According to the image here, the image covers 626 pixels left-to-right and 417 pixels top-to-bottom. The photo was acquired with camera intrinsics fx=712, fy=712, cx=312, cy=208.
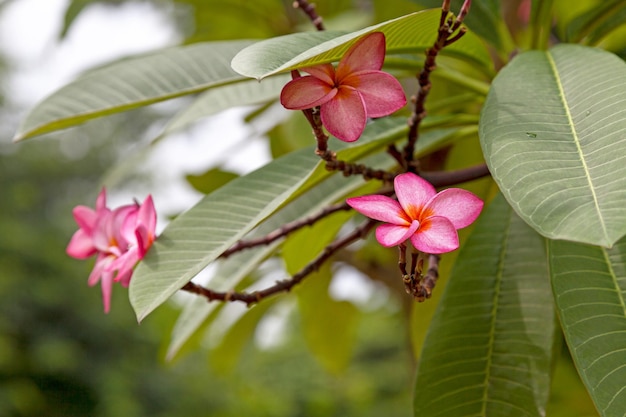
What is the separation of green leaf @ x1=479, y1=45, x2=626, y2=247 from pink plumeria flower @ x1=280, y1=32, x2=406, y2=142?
0.07m

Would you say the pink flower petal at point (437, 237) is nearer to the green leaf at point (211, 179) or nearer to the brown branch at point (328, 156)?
the brown branch at point (328, 156)

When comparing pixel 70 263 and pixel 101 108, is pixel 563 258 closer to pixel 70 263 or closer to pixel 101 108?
pixel 101 108

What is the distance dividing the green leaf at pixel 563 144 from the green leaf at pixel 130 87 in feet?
0.85

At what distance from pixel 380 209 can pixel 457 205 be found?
46 mm

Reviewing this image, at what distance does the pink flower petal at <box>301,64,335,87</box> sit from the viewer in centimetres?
43

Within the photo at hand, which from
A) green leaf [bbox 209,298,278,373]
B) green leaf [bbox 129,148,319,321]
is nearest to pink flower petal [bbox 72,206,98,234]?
green leaf [bbox 129,148,319,321]

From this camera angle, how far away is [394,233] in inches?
16.5

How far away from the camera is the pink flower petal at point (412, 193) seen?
438mm

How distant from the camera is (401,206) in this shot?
443 millimetres

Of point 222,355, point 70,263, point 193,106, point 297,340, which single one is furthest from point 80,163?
point 193,106

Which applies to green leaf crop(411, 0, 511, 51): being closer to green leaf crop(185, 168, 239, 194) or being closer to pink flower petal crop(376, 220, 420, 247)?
pink flower petal crop(376, 220, 420, 247)

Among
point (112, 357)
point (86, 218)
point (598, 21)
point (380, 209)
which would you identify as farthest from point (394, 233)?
point (112, 357)

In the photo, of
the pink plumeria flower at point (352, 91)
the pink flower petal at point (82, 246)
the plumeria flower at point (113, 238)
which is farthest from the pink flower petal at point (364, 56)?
the pink flower petal at point (82, 246)

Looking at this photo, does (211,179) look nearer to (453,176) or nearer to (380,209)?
(453,176)
